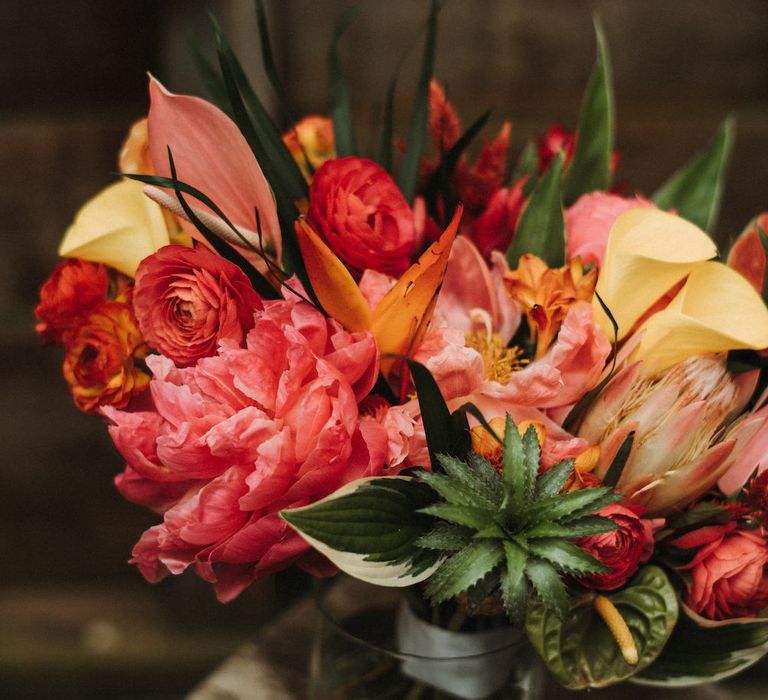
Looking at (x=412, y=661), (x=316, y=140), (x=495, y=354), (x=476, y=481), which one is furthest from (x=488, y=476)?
(x=316, y=140)

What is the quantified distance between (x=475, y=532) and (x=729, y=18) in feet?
3.46

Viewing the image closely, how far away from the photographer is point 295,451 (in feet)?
1.34

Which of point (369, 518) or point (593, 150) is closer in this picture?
point (369, 518)

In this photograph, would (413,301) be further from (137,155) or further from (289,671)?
(289,671)

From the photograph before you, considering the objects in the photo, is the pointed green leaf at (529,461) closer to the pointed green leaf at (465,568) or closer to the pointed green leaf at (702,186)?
the pointed green leaf at (465,568)

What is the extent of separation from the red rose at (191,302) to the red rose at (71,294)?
0.06m

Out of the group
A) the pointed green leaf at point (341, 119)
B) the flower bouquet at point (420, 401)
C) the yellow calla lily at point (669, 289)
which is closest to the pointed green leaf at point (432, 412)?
the flower bouquet at point (420, 401)

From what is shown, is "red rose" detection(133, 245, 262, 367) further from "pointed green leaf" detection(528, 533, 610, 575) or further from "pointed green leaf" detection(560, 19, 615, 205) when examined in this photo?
"pointed green leaf" detection(560, 19, 615, 205)

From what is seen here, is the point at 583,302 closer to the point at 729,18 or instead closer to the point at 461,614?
the point at 461,614

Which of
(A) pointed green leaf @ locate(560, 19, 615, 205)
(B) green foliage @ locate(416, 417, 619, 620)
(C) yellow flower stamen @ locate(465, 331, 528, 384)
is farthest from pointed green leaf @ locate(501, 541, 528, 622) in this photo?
(A) pointed green leaf @ locate(560, 19, 615, 205)

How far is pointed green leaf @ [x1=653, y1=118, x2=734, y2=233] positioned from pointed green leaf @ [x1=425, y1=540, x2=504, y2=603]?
358 millimetres

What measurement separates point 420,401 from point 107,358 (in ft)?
0.62

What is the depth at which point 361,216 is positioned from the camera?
0.46 meters

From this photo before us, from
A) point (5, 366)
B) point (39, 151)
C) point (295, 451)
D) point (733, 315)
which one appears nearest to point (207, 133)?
point (295, 451)
